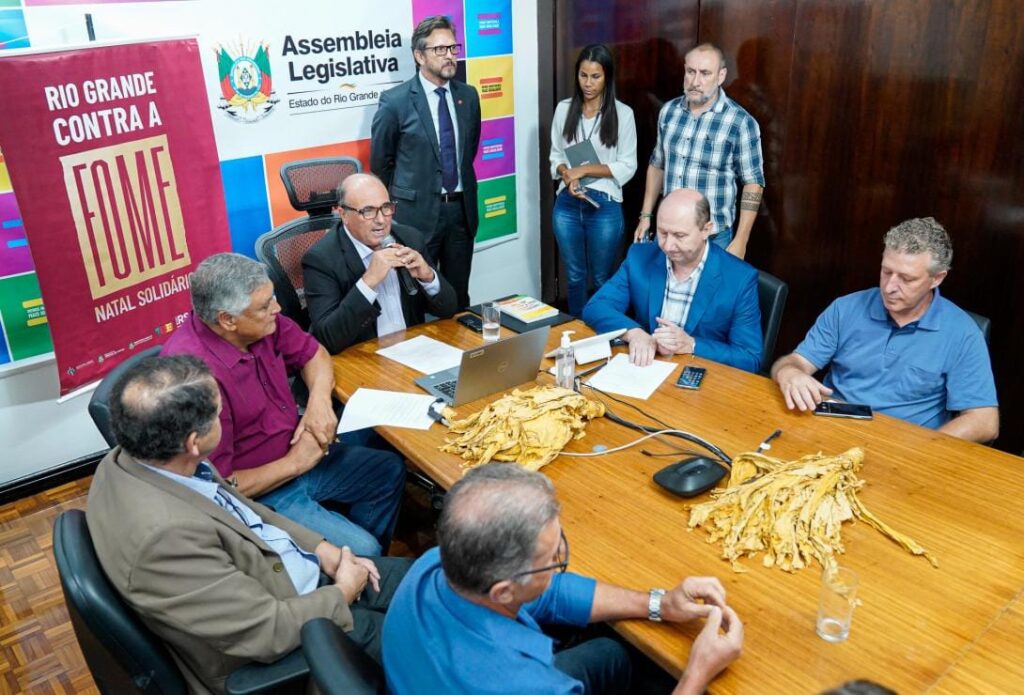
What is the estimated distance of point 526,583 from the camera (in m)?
1.34

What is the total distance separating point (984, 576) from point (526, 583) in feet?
3.20

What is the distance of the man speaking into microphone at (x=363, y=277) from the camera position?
2861 millimetres

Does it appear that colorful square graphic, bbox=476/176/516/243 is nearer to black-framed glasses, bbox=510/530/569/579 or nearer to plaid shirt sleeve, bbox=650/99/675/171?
plaid shirt sleeve, bbox=650/99/675/171

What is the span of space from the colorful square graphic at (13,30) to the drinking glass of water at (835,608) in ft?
10.9

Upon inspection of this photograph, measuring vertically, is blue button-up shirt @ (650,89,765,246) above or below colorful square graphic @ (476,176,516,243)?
above

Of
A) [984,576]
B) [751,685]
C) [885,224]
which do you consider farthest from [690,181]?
[751,685]

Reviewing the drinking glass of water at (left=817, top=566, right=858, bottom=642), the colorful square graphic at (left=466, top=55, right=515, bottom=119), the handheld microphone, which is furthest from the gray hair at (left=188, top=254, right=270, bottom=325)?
the colorful square graphic at (left=466, top=55, right=515, bottom=119)

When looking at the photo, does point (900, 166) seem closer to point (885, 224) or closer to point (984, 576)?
point (885, 224)

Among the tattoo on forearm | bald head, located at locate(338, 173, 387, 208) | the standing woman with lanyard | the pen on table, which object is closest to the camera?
the pen on table

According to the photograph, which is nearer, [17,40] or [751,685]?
[751,685]

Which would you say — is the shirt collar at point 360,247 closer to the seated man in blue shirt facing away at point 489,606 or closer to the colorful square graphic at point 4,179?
the colorful square graphic at point 4,179

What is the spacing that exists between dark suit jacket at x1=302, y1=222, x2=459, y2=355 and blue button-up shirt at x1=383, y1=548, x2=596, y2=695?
5.11 feet

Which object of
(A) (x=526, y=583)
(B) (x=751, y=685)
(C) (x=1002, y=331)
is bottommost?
(C) (x=1002, y=331)

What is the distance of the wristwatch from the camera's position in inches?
61.7
